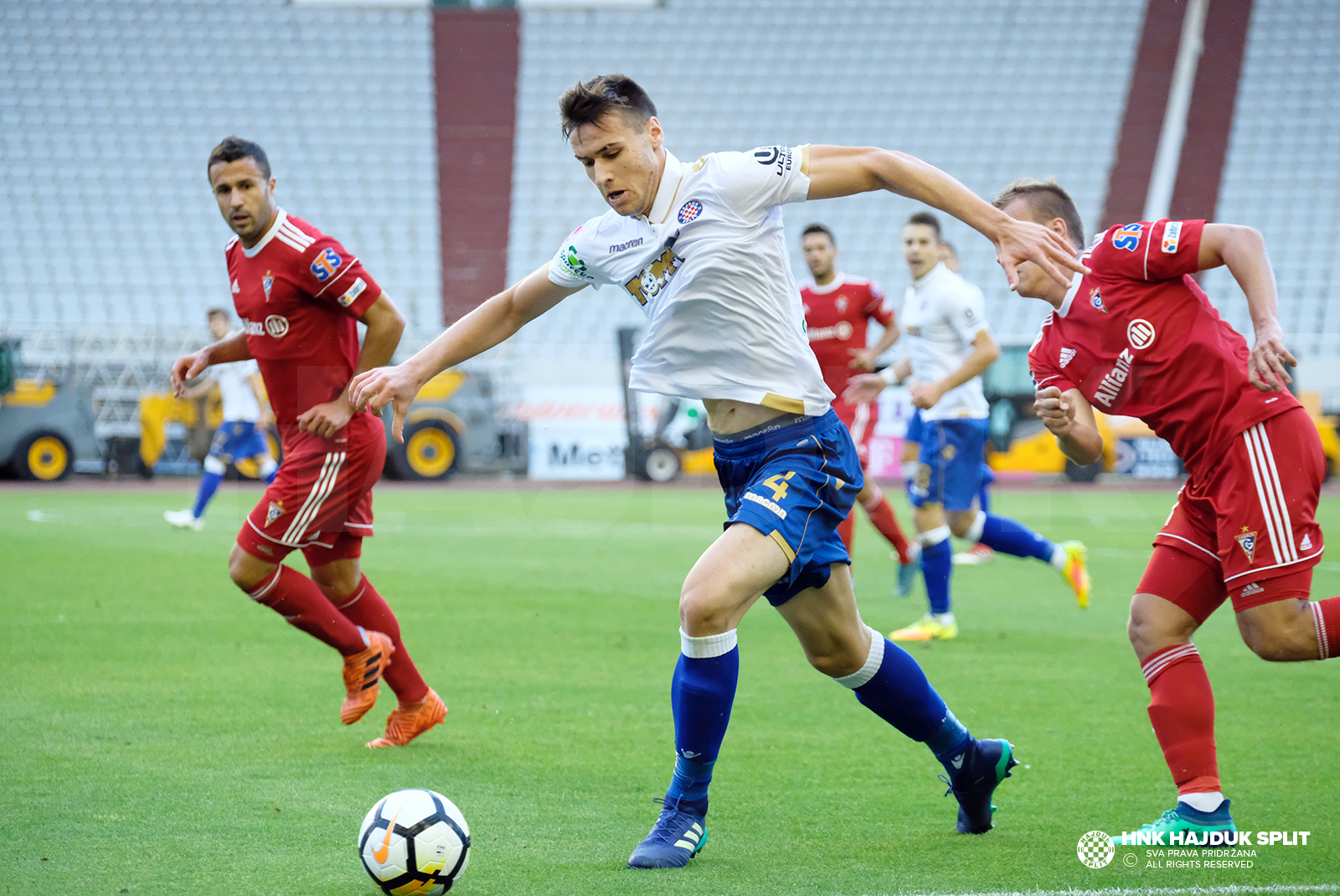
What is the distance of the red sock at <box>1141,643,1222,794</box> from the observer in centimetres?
347

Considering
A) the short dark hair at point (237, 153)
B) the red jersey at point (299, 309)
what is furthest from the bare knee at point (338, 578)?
the short dark hair at point (237, 153)

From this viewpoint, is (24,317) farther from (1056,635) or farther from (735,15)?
(1056,635)

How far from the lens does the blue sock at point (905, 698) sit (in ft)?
11.7

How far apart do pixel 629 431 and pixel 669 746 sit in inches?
670

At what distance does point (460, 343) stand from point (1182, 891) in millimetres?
2295

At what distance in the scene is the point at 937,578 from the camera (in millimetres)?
7301

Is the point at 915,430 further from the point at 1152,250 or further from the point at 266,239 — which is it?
the point at 1152,250

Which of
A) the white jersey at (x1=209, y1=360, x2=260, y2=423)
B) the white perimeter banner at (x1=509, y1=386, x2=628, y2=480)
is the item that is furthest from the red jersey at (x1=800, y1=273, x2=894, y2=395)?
the white perimeter banner at (x1=509, y1=386, x2=628, y2=480)

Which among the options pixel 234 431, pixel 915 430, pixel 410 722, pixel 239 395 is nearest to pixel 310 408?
pixel 410 722

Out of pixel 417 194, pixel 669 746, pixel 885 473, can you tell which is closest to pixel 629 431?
pixel 885 473

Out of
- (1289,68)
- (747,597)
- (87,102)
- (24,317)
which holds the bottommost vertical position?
(24,317)

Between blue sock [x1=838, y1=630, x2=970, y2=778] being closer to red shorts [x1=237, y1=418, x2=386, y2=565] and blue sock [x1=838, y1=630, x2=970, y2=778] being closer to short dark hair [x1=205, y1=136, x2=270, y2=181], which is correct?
red shorts [x1=237, y1=418, x2=386, y2=565]

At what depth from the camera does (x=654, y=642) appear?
7.04 metres

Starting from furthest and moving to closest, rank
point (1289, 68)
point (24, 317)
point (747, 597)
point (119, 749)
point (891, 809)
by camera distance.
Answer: point (1289, 68)
point (24, 317)
point (119, 749)
point (891, 809)
point (747, 597)
